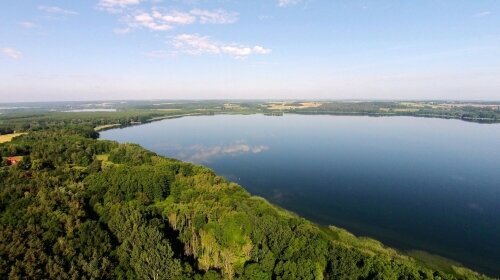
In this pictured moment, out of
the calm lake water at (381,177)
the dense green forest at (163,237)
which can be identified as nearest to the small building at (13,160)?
the dense green forest at (163,237)

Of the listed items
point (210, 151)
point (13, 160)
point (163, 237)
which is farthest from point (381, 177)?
point (13, 160)

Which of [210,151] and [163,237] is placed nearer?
[163,237]

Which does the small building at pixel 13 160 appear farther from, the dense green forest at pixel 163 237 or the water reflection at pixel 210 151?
the water reflection at pixel 210 151

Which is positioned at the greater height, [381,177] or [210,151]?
[210,151]

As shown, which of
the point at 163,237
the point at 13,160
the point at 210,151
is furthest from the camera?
the point at 210,151

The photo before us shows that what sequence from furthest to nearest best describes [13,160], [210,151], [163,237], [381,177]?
[210,151] < [381,177] < [13,160] < [163,237]

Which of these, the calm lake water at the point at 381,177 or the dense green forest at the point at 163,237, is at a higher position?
the dense green forest at the point at 163,237

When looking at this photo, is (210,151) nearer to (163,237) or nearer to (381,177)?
(381,177)

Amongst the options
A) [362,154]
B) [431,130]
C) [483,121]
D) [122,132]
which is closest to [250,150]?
[362,154]
